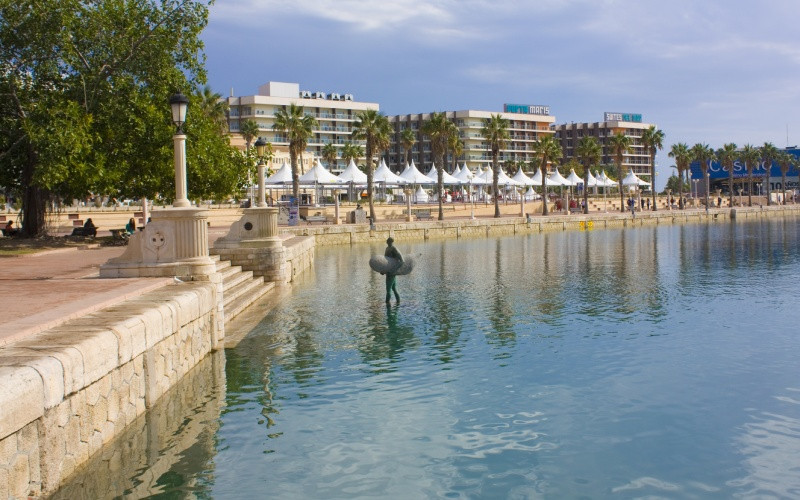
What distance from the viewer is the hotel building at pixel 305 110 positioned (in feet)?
371

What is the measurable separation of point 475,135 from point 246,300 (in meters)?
121

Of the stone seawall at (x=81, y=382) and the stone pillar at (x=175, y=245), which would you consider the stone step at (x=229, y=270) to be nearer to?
the stone pillar at (x=175, y=245)

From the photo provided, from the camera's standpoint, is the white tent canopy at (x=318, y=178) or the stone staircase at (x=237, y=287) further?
the white tent canopy at (x=318, y=178)

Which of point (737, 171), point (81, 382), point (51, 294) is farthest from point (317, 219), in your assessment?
point (737, 171)

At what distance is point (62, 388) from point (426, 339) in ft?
29.3

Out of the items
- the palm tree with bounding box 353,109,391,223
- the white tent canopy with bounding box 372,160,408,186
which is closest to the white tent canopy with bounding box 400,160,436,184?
the white tent canopy with bounding box 372,160,408,186

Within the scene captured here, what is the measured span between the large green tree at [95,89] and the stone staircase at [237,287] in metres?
7.49

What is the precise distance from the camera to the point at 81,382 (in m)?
7.03

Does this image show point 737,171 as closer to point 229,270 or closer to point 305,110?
point 305,110

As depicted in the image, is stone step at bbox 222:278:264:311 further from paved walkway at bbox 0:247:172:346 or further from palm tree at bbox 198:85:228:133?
palm tree at bbox 198:85:228:133

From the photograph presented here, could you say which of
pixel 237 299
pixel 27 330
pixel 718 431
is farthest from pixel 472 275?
pixel 27 330

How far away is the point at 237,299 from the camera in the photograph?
18484 mm

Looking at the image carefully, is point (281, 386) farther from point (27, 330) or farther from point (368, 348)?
point (27, 330)

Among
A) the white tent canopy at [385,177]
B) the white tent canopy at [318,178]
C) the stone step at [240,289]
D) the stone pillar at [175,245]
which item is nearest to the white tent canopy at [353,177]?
the white tent canopy at [385,177]
